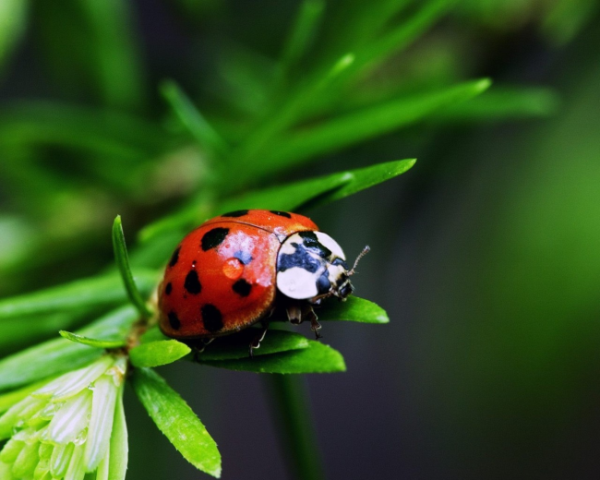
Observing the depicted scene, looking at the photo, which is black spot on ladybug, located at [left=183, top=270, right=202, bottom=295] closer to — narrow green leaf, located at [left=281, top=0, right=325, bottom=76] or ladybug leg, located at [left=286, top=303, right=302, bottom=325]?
ladybug leg, located at [left=286, top=303, right=302, bottom=325]

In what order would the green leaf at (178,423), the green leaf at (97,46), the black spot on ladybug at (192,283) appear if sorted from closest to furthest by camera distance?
the green leaf at (178,423)
the black spot on ladybug at (192,283)
the green leaf at (97,46)

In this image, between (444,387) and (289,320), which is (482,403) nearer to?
Result: (444,387)

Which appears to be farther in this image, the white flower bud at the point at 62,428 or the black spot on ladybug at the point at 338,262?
the black spot on ladybug at the point at 338,262

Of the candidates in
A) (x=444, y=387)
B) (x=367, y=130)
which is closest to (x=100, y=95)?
(x=367, y=130)

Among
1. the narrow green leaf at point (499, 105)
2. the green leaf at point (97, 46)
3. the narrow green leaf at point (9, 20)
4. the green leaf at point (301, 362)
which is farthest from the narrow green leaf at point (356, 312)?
the green leaf at point (97, 46)

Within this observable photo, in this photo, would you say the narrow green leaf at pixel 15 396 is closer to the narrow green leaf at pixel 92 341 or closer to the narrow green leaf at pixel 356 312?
the narrow green leaf at pixel 92 341

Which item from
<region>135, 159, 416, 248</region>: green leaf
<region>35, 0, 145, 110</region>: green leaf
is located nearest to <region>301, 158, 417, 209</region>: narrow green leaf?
<region>135, 159, 416, 248</region>: green leaf

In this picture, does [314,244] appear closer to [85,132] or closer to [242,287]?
[242,287]
